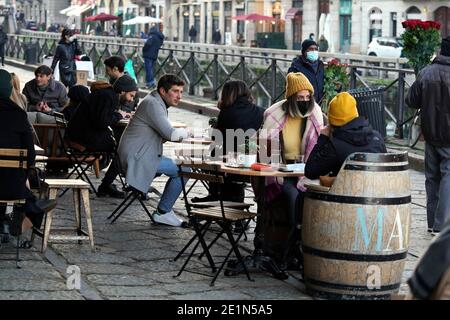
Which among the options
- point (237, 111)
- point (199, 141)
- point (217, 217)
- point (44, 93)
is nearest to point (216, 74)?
point (44, 93)

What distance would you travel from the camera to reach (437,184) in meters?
10.6

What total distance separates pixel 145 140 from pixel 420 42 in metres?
7.27

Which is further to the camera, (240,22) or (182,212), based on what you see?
(240,22)

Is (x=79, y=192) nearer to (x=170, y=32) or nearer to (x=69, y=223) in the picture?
(x=69, y=223)

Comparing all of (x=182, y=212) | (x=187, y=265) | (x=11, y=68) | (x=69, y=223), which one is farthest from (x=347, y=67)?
(x=11, y=68)

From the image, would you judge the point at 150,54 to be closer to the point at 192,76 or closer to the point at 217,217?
the point at 192,76

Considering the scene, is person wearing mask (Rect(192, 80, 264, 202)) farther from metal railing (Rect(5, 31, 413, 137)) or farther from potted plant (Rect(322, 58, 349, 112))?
metal railing (Rect(5, 31, 413, 137))

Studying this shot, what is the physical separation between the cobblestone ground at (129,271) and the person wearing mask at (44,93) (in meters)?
3.44

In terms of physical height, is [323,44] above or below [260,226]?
above

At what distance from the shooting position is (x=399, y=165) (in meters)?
7.73

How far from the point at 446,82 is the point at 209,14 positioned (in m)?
69.7

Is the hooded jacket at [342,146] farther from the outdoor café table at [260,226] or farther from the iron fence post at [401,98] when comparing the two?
the iron fence post at [401,98]

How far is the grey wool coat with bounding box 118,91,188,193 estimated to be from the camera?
1027 cm

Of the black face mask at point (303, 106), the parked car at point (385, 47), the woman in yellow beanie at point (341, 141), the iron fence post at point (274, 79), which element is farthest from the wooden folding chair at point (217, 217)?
the parked car at point (385, 47)
